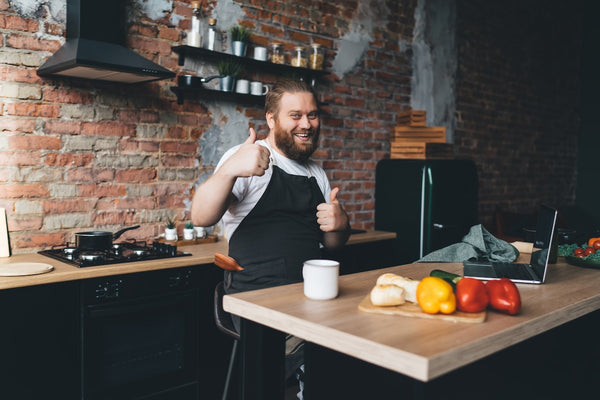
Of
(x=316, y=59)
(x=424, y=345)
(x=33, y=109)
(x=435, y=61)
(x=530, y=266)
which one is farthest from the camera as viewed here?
(x=435, y=61)

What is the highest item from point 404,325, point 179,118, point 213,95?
point 213,95

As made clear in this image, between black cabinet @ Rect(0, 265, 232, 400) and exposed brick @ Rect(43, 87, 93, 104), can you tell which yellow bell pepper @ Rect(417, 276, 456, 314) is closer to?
black cabinet @ Rect(0, 265, 232, 400)

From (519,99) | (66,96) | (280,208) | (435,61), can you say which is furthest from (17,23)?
(519,99)

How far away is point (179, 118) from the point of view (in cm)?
329

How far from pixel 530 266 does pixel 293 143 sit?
114 centimetres

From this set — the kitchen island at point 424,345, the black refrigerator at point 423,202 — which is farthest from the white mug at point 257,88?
the kitchen island at point 424,345

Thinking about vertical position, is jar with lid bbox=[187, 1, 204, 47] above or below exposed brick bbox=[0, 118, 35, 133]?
above

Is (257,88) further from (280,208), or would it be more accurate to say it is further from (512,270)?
(512,270)

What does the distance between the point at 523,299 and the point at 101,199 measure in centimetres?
231

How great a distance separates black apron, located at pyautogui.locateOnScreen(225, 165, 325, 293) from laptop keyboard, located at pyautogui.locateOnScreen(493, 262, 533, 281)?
0.78 m

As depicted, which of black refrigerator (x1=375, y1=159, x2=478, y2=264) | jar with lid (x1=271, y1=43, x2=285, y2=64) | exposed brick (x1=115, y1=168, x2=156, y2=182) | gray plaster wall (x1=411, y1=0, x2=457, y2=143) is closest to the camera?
exposed brick (x1=115, y1=168, x2=156, y2=182)

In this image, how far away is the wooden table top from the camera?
3.71 feet

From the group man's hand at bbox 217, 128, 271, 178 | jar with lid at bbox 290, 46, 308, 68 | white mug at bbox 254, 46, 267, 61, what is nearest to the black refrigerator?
jar with lid at bbox 290, 46, 308, 68

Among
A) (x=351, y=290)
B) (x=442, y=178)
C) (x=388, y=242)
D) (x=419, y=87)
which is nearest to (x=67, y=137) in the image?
(x=351, y=290)
